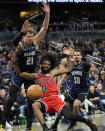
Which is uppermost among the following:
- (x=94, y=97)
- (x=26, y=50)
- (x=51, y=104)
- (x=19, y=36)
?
(x=19, y=36)

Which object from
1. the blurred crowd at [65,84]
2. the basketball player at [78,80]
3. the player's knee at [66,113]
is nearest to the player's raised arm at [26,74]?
the player's knee at [66,113]

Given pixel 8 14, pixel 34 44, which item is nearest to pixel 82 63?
pixel 34 44

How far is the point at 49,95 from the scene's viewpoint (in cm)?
782

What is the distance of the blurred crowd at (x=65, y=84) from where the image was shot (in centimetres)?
1246

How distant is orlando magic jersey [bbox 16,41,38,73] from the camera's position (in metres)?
8.49

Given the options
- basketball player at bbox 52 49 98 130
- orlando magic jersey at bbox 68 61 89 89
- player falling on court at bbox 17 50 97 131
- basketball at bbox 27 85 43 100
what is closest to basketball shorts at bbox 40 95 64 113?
player falling on court at bbox 17 50 97 131

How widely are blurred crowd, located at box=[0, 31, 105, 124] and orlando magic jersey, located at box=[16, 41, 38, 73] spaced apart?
89 centimetres

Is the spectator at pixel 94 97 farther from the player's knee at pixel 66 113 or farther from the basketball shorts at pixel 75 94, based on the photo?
the player's knee at pixel 66 113

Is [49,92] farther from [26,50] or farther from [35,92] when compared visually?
[26,50]

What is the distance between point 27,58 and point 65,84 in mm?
5262

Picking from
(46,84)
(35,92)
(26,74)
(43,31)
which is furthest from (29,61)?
(35,92)

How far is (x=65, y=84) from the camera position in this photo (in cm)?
1363

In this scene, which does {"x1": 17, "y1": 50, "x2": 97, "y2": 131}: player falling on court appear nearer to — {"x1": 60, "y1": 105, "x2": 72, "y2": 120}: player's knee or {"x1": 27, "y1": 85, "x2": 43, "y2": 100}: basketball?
{"x1": 60, "y1": 105, "x2": 72, "y2": 120}: player's knee

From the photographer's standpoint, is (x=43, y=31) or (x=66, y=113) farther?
(x=43, y=31)
